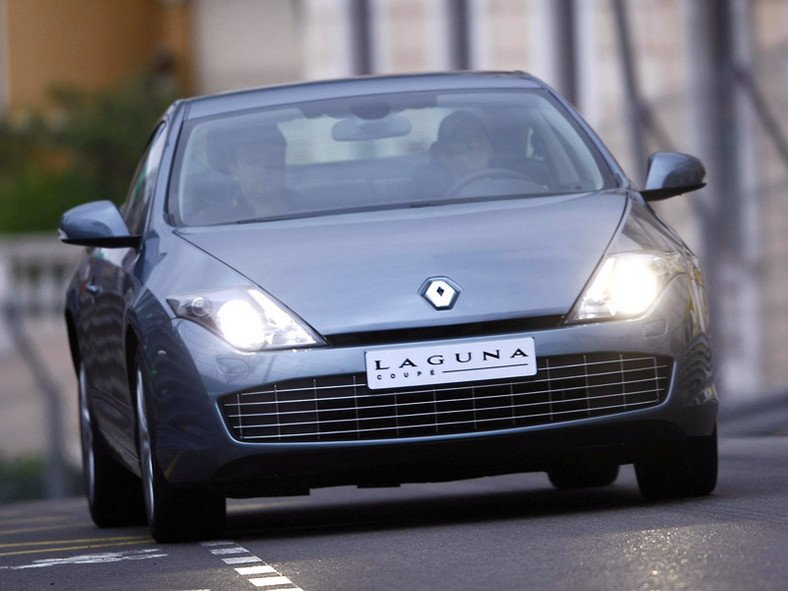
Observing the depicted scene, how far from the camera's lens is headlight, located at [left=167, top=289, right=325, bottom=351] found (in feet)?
22.9

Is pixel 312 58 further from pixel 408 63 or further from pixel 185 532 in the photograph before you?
pixel 185 532

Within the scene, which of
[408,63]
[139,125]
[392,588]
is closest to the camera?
[392,588]

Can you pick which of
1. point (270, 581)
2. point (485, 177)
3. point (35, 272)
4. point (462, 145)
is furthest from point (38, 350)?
point (270, 581)

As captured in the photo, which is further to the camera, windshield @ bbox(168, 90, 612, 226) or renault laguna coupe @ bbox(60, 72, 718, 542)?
windshield @ bbox(168, 90, 612, 226)

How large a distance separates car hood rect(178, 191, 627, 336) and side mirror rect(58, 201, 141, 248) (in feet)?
1.17

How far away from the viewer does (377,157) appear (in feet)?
26.8

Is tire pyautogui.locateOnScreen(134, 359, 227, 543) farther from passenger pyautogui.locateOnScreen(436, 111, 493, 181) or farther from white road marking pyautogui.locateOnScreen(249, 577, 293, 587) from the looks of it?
passenger pyautogui.locateOnScreen(436, 111, 493, 181)

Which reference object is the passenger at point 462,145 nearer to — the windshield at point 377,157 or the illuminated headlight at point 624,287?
the windshield at point 377,157

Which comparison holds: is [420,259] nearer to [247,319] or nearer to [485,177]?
[247,319]

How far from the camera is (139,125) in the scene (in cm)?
5144

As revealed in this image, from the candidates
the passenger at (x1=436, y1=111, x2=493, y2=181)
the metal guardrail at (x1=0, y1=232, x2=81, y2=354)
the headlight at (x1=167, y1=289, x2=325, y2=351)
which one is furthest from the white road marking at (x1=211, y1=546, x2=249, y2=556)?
the metal guardrail at (x1=0, y1=232, x2=81, y2=354)

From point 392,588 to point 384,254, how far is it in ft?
5.47

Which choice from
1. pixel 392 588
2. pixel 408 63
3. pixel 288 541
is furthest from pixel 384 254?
pixel 408 63

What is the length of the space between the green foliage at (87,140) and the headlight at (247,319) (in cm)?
4145
